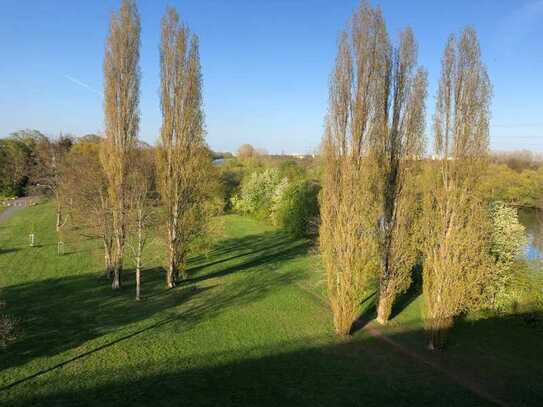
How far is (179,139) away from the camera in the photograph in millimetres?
17438

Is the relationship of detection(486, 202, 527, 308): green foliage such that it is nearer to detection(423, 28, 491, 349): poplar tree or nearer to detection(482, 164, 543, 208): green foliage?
detection(423, 28, 491, 349): poplar tree

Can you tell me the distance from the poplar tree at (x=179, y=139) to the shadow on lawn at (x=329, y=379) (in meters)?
8.29

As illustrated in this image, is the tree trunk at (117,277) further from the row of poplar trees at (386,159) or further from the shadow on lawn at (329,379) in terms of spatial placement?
the row of poplar trees at (386,159)

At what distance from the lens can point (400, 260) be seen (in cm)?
1420

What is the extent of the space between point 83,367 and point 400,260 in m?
11.7

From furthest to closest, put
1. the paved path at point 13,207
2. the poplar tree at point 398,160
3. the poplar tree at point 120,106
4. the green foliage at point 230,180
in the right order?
the green foliage at point 230,180
the paved path at point 13,207
the poplar tree at point 120,106
the poplar tree at point 398,160

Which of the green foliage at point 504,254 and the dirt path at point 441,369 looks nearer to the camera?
the dirt path at point 441,369

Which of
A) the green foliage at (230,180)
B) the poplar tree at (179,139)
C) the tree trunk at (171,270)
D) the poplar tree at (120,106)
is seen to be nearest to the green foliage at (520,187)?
the green foliage at (230,180)

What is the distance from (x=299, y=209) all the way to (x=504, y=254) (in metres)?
19.9

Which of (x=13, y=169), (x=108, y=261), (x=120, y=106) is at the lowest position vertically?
(x=108, y=261)

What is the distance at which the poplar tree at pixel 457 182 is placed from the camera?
38.7 feet

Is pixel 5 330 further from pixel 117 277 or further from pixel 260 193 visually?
pixel 260 193

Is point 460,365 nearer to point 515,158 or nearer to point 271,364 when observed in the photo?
point 271,364

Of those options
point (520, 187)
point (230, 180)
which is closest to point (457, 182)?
point (520, 187)
